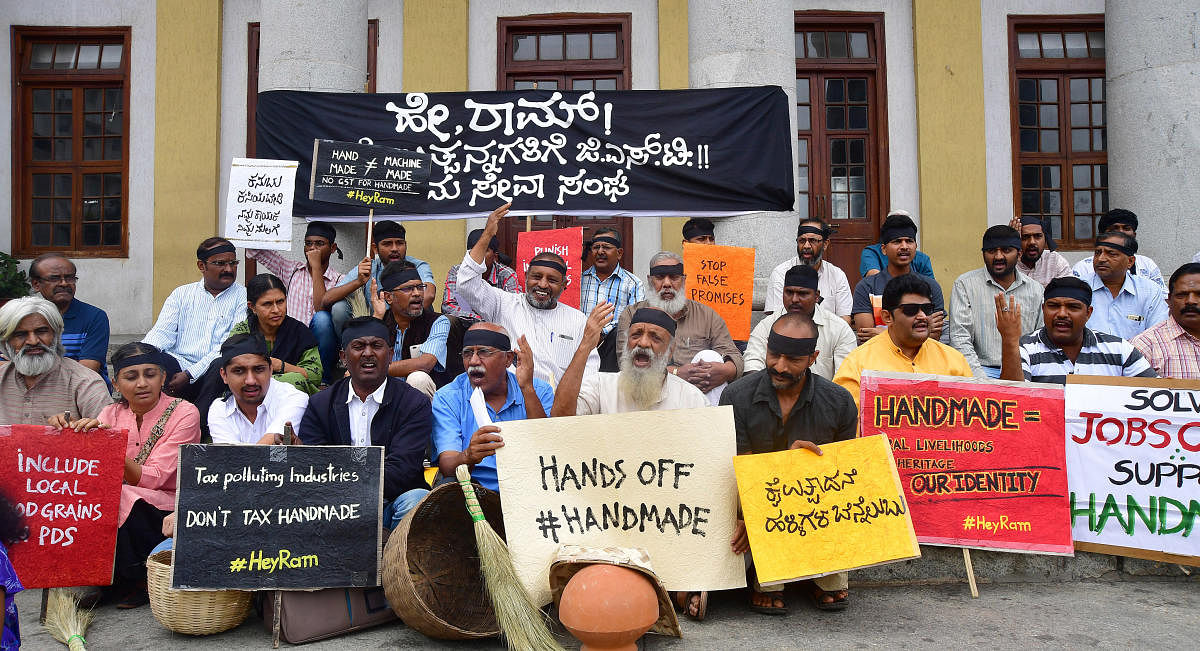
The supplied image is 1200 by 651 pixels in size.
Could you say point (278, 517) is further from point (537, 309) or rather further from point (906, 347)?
point (906, 347)

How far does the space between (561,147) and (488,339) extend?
3008mm

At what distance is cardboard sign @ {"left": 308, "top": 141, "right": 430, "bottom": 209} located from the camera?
7688 millimetres

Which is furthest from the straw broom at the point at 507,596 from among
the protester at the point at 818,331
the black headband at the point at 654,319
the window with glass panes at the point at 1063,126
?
the window with glass panes at the point at 1063,126

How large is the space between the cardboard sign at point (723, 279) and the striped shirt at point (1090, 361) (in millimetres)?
2346

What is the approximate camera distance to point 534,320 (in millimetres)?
7035

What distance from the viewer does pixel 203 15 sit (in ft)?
39.8

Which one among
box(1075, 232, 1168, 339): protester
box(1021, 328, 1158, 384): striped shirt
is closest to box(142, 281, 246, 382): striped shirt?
box(1021, 328, 1158, 384): striped shirt

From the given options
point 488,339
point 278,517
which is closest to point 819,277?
point 488,339

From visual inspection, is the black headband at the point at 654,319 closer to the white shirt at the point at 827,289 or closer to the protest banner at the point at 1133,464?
the white shirt at the point at 827,289

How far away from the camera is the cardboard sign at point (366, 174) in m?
7.69

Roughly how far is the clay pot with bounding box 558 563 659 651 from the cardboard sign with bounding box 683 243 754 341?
12.7 ft

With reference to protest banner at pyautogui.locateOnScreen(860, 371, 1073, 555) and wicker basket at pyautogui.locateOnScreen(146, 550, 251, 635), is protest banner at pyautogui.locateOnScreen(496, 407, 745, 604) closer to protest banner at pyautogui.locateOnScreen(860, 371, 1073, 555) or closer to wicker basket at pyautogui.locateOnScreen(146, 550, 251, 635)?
protest banner at pyautogui.locateOnScreen(860, 371, 1073, 555)

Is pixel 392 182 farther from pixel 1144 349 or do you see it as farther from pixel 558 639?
pixel 1144 349

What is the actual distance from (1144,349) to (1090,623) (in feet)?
7.58
